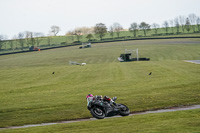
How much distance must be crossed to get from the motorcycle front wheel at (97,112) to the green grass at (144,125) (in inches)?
18.7

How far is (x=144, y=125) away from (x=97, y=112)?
3641 mm

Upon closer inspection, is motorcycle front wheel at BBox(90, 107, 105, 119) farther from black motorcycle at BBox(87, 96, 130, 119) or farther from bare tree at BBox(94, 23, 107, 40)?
bare tree at BBox(94, 23, 107, 40)

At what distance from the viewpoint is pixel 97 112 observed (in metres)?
17.7

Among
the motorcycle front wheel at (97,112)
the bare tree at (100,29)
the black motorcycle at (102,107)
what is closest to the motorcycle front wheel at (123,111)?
the black motorcycle at (102,107)

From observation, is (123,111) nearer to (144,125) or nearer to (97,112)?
(97,112)

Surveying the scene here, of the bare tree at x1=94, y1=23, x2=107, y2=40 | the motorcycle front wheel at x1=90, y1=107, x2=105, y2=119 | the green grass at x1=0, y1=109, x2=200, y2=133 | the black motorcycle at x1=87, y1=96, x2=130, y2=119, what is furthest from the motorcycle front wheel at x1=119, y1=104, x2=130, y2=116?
the bare tree at x1=94, y1=23, x2=107, y2=40

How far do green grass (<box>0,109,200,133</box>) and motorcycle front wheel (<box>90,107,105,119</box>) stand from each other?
18.7 inches

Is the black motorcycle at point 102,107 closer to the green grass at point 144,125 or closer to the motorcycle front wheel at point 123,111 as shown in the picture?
the motorcycle front wheel at point 123,111

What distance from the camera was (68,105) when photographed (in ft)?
78.5

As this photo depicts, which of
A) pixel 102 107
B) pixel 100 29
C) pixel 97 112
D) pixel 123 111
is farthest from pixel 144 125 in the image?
pixel 100 29

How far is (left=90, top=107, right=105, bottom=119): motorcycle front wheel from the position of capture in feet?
57.5

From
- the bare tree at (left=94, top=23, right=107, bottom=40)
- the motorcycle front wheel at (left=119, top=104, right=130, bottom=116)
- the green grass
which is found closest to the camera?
the green grass

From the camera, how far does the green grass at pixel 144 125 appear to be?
13656mm

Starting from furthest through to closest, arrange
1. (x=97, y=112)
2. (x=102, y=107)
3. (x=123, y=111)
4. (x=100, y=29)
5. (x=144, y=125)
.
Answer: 1. (x=100, y=29)
2. (x=123, y=111)
3. (x=97, y=112)
4. (x=102, y=107)
5. (x=144, y=125)
